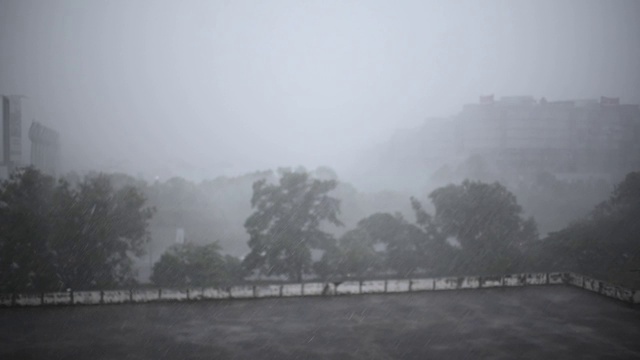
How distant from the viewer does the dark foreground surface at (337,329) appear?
9430 mm

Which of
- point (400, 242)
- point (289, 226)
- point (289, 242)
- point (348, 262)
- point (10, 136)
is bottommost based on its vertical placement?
point (348, 262)

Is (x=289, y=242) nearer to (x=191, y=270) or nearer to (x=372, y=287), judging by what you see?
(x=191, y=270)

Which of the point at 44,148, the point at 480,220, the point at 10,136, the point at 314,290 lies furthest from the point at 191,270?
the point at 44,148

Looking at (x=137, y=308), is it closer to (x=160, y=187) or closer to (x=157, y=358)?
(x=157, y=358)

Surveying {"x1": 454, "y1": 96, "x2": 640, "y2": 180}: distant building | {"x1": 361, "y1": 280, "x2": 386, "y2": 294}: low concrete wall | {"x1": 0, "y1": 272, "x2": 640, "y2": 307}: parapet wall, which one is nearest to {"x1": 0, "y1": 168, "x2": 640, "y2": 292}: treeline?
{"x1": 0, "y1": 272, "x2": 640, "y2": 307}: parapet wall

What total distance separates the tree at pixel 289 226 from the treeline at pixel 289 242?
0.20ft

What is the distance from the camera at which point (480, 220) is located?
26.3m

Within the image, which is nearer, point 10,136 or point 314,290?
point 314,290

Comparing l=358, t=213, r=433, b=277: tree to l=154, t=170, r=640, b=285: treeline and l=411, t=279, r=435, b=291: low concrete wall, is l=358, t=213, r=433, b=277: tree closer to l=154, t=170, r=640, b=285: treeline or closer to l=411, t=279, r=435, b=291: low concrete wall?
l=154, t=170, r=640, b=285: treeline

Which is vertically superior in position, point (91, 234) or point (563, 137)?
point (563, 137)

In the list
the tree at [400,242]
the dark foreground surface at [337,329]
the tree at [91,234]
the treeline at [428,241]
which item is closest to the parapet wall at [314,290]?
the dark foreground surface at [337,329]

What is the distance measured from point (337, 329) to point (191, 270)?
12.5 metres

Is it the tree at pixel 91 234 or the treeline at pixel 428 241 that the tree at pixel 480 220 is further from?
the tree at pixel 91 234

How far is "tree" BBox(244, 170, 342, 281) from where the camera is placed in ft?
76.3
